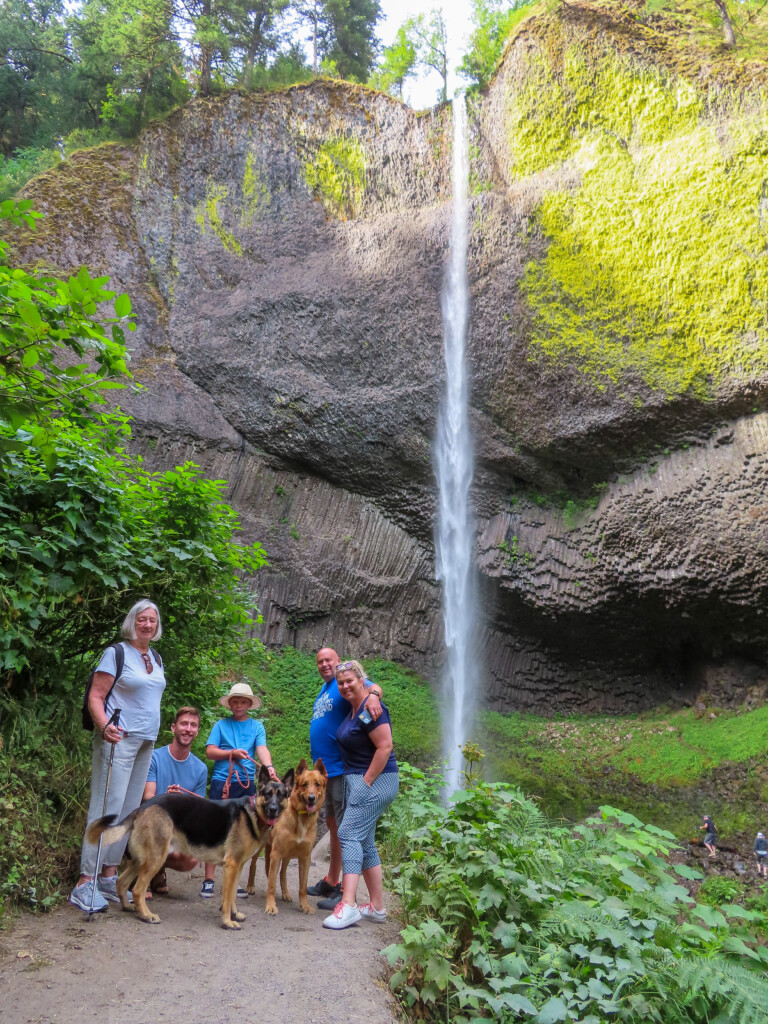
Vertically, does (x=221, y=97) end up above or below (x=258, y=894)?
above

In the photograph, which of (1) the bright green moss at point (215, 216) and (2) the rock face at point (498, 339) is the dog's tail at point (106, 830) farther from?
(1) the bright green moss at point (215, 216)

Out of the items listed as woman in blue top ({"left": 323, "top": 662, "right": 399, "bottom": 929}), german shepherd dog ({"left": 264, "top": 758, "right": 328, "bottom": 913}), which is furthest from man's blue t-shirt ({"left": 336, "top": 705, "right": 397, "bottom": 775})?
german shepherd dog ({"left": 264, "top": 758, "right": 328, "bottom": 913})

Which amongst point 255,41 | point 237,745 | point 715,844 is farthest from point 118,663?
point 255,41

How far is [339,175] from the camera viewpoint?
1842 centimetres

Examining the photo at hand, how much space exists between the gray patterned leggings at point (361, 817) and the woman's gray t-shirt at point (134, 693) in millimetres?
1340

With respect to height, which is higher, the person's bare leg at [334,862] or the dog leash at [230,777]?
the dog leash at [230,777]

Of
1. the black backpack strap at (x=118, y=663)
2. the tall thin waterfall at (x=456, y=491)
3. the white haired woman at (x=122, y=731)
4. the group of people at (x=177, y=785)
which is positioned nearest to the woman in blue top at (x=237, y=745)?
the group of people at (x=177, y=785)

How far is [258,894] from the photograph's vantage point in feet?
17.6

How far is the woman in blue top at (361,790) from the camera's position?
4.45 metres

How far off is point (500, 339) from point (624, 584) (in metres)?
5.93

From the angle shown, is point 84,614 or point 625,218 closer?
point 84,614

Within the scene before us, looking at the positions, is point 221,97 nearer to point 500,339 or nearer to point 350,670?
point 500,339

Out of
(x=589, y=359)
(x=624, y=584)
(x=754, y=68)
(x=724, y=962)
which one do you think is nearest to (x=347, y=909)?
(x=724, y=962)

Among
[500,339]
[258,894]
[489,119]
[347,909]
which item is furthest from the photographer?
[489,119]
